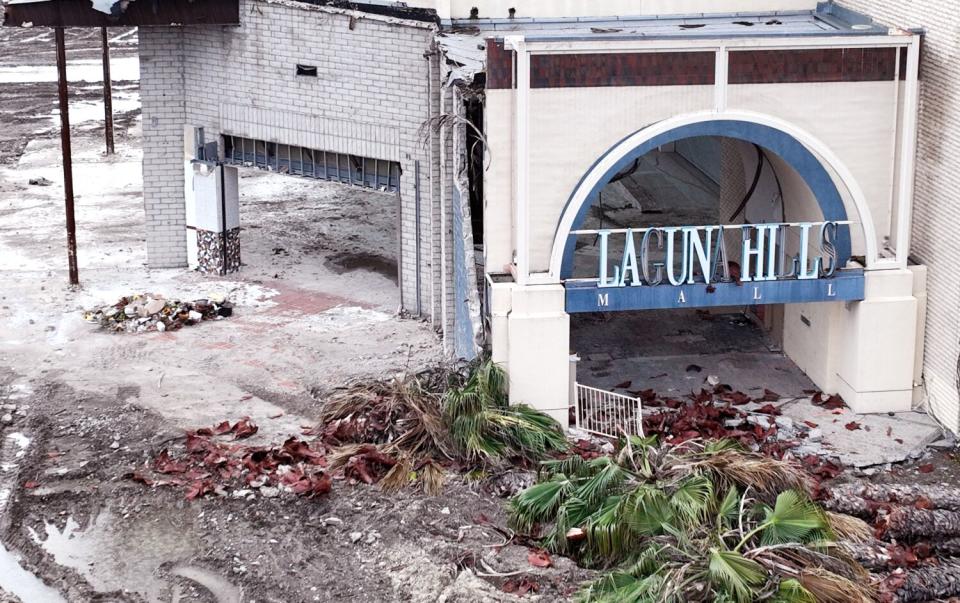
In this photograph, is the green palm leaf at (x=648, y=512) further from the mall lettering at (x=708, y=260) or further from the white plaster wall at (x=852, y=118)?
the white plaster wall at (x=852, y=118)

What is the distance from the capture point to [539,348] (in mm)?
23609

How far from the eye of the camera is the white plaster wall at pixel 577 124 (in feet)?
76.1

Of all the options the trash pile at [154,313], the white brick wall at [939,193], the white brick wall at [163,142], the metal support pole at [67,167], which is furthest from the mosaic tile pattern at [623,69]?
the metal support pole at [67,167]

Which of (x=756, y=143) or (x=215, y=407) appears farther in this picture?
(x=215, y=407)

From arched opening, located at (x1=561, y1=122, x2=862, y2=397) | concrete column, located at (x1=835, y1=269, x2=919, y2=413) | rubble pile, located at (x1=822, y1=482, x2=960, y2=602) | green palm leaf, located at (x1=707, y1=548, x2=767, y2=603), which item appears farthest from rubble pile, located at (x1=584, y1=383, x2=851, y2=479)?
green palm leaf, located at (x1=707, y1=548, x2=767, y2=603)

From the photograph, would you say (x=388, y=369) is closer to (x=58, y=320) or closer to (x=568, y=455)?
(x=568, y=455)

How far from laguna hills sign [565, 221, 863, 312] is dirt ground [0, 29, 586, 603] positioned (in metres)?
4.49

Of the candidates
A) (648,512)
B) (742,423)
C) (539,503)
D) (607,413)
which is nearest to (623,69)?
(607,413)

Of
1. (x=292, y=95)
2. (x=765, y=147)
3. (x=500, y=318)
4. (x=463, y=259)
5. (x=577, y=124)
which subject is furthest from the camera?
(x=292, y=95)

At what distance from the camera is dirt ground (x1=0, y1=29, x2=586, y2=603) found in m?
19.1

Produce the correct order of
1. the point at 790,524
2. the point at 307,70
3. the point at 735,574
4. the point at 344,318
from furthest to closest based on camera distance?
the point at 307,70 < the point at 344,318 < the point at 790,524 < the point at 735,574

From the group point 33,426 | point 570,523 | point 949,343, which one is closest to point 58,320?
point 33,426

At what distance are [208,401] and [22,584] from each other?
21.9 ft

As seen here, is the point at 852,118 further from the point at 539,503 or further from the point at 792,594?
the point at 792,594
